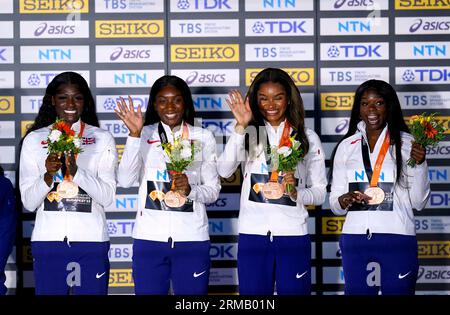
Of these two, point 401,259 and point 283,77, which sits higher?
point 283,77

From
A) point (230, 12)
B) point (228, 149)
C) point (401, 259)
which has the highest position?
point (230, 12)

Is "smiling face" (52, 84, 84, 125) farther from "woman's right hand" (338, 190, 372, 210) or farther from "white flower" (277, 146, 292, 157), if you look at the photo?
"woman's right hand" (338, 190, 372, 210)

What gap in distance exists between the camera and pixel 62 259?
18.9 feet

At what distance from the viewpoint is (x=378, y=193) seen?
595cm

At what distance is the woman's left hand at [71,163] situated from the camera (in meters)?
5.70

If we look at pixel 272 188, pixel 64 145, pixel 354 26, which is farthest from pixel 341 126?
pixel 64 145

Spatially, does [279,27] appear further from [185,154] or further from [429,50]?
[185,154]

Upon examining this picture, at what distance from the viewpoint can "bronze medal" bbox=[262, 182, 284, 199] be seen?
18.6 feet

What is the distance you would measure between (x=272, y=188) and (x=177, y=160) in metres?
0.68

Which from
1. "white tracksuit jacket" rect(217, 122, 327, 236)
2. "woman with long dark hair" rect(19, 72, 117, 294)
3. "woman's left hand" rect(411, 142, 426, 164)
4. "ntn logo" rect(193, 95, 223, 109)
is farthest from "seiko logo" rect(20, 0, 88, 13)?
"woman's left hand" rect(411, 142, 426, 164)

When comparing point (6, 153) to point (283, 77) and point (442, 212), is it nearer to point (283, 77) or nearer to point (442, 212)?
point (283, 77)

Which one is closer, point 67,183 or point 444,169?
point 67,183

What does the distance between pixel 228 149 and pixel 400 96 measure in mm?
2276

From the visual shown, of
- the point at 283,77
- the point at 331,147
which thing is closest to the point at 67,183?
the point at 283,77
